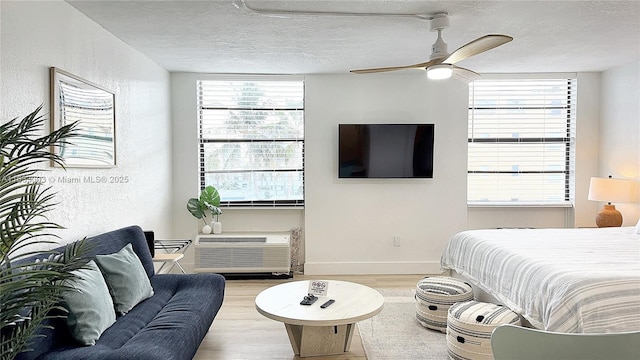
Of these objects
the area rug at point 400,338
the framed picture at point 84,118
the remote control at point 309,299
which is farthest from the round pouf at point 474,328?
the framed picture at point 84,118

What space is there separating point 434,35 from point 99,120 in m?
2.66

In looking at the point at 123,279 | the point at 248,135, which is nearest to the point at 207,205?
the point at 248,135

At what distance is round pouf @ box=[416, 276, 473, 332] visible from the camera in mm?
3402

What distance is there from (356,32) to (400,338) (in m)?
2.36

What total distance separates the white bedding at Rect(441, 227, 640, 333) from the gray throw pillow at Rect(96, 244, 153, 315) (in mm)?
2370

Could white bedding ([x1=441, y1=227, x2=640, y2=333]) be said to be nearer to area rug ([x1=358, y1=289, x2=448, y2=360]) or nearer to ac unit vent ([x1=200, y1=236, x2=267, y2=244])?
area rug ([x1=358, y1=289, x2=448, y2=360])

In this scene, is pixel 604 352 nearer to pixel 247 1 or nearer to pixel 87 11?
pixel 247 1

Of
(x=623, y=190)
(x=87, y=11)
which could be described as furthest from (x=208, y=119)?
(x=623, y=190)

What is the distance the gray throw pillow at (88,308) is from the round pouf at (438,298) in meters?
2.23

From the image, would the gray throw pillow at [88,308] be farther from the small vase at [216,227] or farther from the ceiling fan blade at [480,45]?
the small vase at [216,227]

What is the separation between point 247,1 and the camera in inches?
111

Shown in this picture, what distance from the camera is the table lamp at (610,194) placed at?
4496 millimetres

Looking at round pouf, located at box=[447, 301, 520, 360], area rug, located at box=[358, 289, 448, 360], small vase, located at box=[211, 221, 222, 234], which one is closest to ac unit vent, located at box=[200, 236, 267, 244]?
small vase, located at box=[211, 221, 222, 234]

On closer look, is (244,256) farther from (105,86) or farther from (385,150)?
(105,86)
